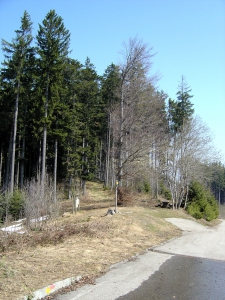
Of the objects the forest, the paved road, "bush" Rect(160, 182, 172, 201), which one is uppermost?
the forest

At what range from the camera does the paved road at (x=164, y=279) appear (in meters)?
5.39

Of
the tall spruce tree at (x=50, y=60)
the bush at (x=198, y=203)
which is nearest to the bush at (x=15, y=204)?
the tall spruce tree at (x=50, y=60)

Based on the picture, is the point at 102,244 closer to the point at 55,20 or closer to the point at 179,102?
the point at 55,20

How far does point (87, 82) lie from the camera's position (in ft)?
127

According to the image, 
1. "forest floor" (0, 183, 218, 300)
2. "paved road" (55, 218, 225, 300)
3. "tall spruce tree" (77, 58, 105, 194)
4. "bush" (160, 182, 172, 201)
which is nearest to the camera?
"paved road" (55, 218, 225, 300)

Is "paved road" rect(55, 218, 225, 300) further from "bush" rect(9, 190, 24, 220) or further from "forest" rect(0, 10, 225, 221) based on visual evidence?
"bush" rect(9, 190, 24, 220)

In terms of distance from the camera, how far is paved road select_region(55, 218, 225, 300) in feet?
17.7

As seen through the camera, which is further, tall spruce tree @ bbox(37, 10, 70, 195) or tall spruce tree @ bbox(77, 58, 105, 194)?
tall spruce tree @ bbox(77, 58, 105, 194)

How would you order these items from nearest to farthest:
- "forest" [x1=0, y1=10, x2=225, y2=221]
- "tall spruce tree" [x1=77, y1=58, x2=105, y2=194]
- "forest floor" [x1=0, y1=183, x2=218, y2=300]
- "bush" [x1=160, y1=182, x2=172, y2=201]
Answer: "forest floor" [x1=0, y1=183, x2=218, y2=300] → "forest" [x1=0, y1=10, x2=225, y2=221] → "tall spruce tree" [x1=77, y1=58, x2=105, y2=194] → "bush" [x1=160, y1=182, x2=172, y2=201]

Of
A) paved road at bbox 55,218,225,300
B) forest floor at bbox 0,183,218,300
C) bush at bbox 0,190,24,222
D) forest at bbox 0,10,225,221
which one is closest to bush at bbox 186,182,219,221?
forest at bbox 0,10,225,221

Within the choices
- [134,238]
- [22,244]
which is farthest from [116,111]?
[22,244]

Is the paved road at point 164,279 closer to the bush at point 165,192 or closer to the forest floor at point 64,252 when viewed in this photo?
the forest floor at point 64,252

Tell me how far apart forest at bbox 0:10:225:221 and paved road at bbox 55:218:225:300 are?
18.0 ft

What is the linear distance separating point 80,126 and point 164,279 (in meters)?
32.9
